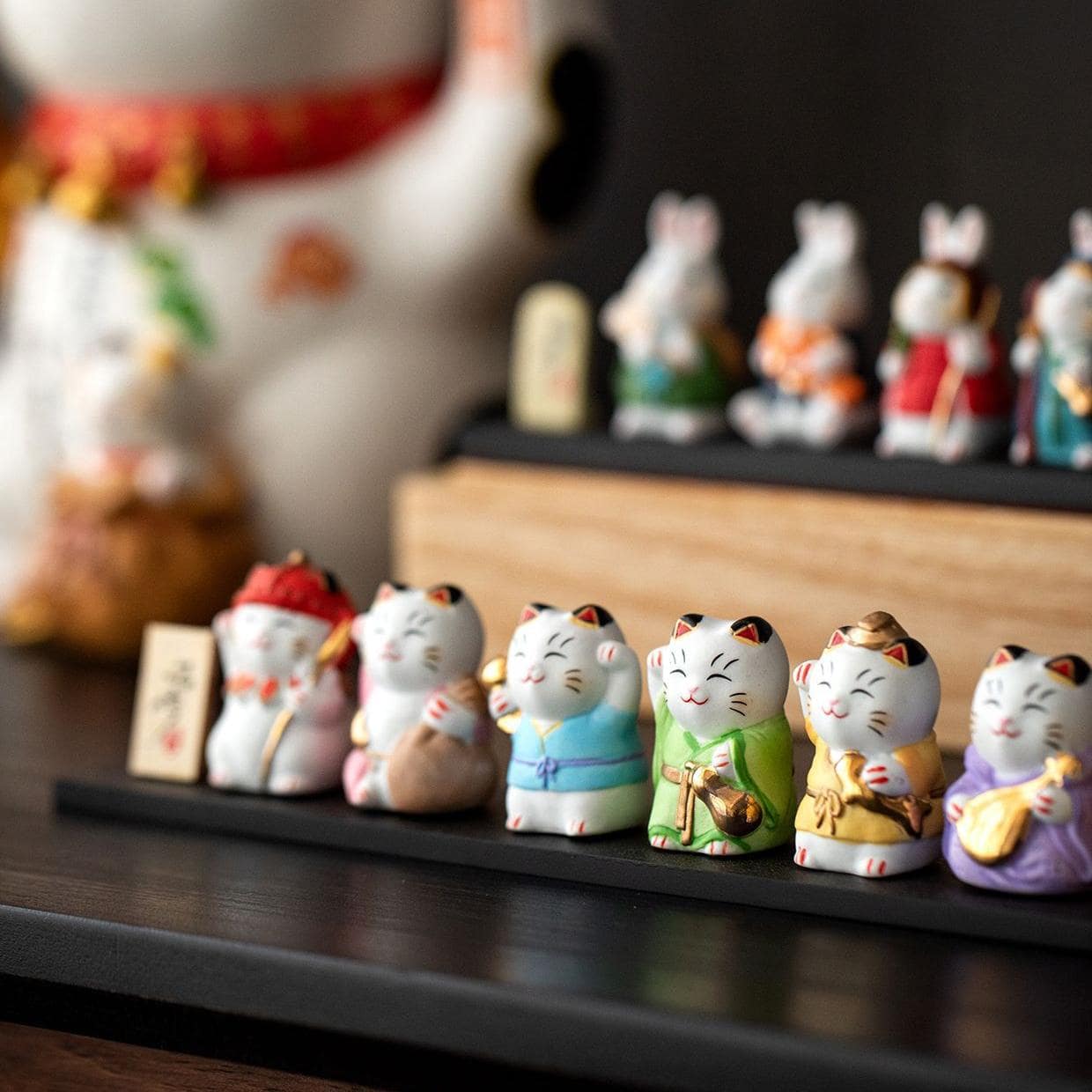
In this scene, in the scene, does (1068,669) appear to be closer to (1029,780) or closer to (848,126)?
(1029,780)

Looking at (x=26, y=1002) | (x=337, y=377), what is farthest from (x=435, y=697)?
(x=337, y=377)

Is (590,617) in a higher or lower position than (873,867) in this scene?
higher

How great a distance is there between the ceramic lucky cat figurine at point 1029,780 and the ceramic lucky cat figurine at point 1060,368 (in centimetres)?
39

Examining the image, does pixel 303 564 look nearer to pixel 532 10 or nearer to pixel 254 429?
pixel 254 429

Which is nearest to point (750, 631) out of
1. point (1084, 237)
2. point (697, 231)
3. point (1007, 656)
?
point (1007, 656)

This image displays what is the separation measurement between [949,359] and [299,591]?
A: 549 millimetres

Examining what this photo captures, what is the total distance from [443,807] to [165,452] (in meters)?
0.72

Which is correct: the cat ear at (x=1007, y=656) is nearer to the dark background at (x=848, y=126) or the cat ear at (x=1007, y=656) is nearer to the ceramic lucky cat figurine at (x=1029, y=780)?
the ceramic lucky cat figurine at (x=1029, y=780)

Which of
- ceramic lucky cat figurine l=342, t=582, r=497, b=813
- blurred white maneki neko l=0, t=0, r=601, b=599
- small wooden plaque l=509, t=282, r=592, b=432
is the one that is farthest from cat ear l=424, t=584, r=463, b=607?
blurred white maneki neko l=0, t=0, r=601, b=599

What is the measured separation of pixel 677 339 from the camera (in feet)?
Answer: 4.97

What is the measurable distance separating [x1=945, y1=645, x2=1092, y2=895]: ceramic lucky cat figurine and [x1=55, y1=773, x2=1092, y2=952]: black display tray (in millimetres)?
20

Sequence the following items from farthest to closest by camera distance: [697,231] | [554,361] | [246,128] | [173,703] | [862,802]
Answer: [246,128], [554,361], [697,231], [173,703], [862,802]

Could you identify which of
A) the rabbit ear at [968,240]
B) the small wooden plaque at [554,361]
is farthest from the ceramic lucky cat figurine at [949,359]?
the small wooden plaque at [554,361]

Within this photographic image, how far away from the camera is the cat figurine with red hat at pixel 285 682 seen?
1.18m
